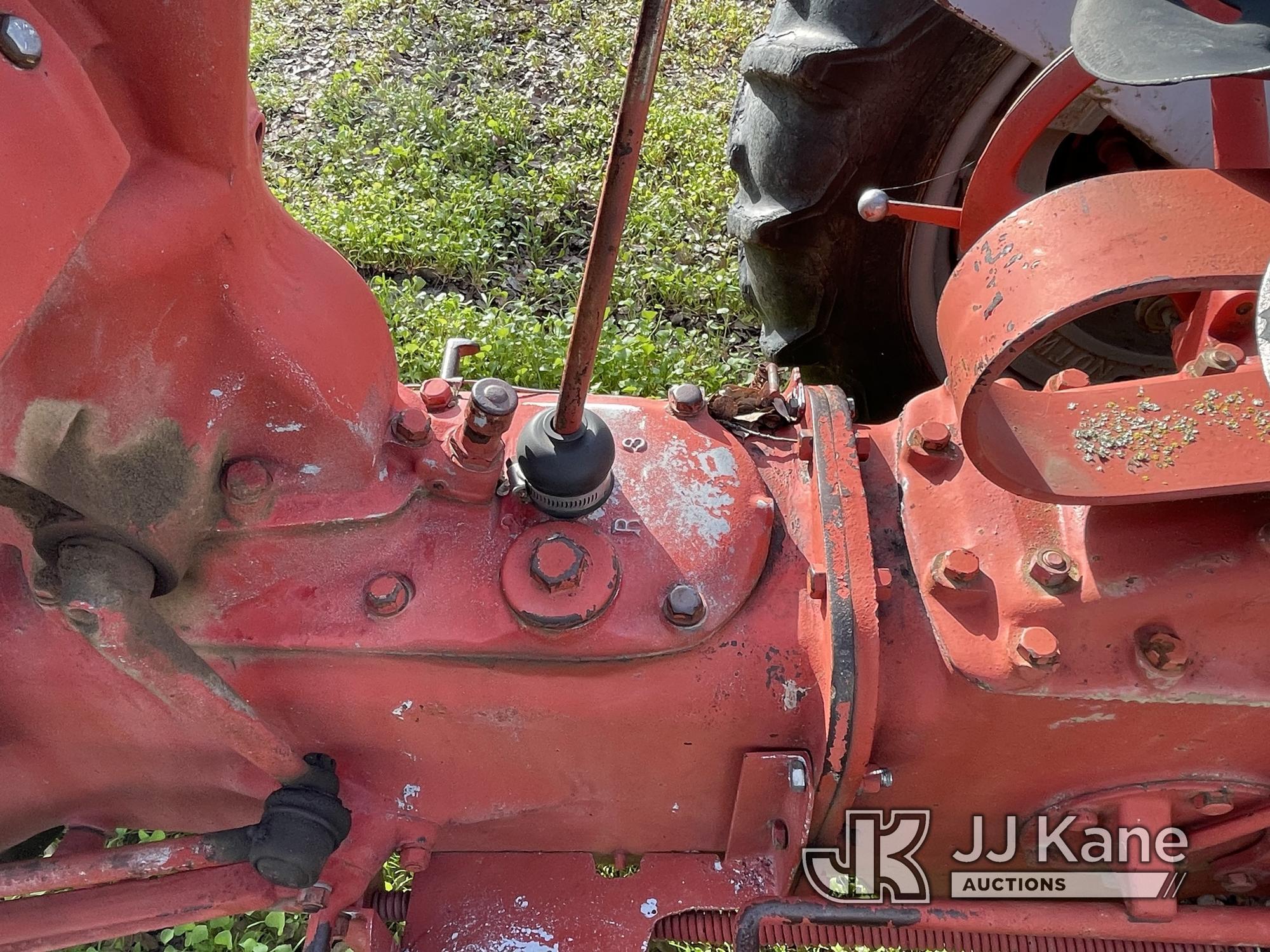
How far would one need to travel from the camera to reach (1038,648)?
1.08 m

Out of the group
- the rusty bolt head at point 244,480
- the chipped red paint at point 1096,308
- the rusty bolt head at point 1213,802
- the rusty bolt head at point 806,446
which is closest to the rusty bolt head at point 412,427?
the rusty bolt head at point 244,480

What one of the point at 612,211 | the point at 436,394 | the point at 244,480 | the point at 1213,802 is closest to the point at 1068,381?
the point at 1213,802

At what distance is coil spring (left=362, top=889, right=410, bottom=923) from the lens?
4.70ft

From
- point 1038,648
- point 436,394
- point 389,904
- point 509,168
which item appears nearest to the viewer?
point 1038,648

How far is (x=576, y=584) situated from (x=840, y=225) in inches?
37.6

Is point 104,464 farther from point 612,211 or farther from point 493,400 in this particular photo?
point 612,211

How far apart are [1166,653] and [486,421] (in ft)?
2.73

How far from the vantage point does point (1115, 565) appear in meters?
1.13

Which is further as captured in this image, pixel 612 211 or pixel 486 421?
pixel 486 421

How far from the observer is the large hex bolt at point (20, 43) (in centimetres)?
67

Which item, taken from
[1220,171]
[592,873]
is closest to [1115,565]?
[1220,171]

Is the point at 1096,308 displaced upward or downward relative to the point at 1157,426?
upward

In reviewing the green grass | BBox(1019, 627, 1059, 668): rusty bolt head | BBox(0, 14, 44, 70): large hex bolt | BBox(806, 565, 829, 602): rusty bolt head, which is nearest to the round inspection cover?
BBox(806, 565, 829, 602): rusty bolt head

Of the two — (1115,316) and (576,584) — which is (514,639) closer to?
(576,584)
